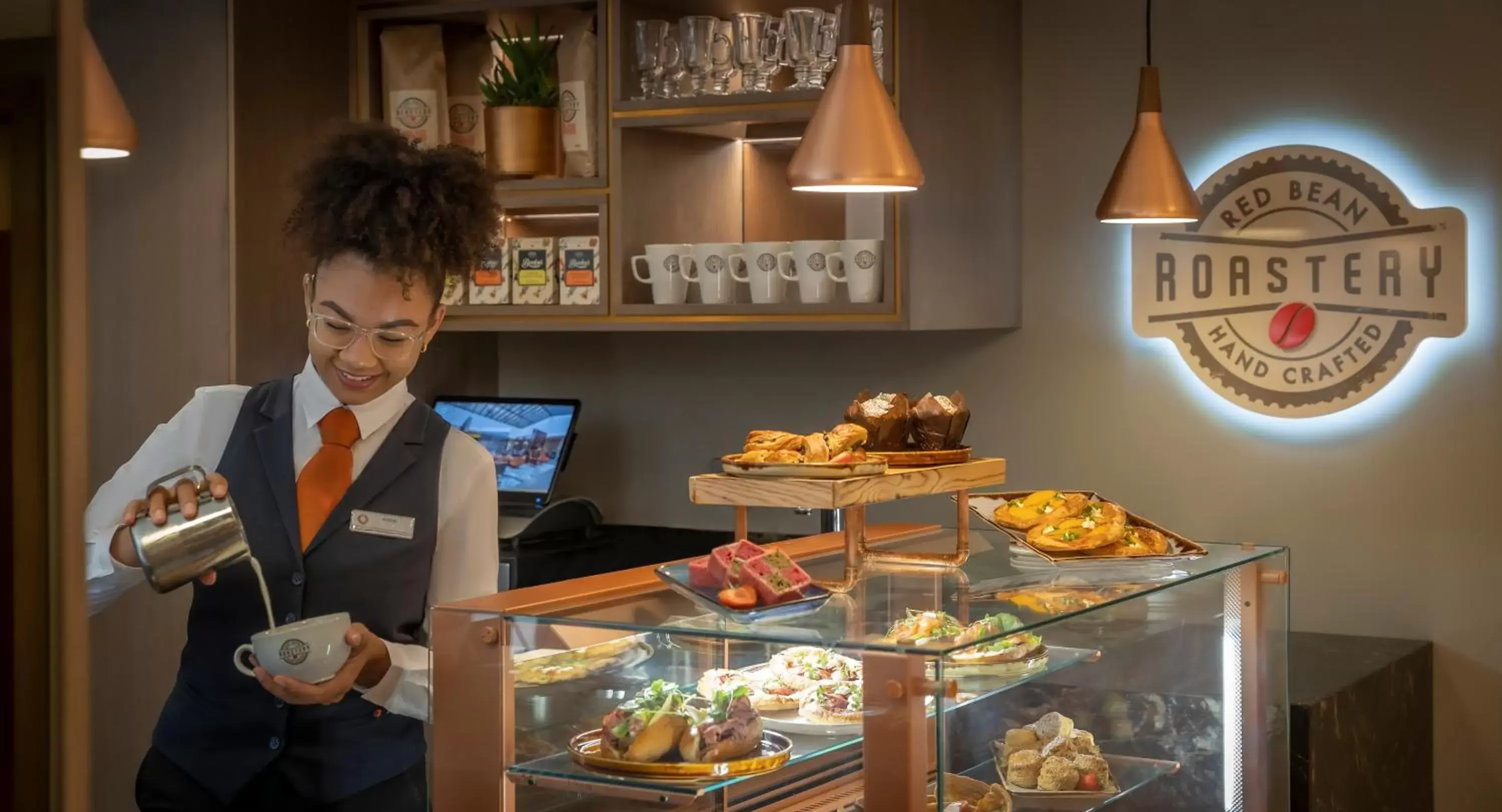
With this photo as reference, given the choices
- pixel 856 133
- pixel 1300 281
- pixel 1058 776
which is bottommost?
pixel 1058 776

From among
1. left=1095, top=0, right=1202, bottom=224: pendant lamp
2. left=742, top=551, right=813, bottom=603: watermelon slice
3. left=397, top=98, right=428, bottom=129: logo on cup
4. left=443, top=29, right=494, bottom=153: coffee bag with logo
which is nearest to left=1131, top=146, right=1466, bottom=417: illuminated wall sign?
left=1095, top=0, right=1202, bottom=224: pendant lamp

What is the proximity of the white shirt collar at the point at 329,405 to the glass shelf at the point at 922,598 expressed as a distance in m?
0.68

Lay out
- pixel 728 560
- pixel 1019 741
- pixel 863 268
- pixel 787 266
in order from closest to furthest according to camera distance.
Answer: pixel 728 560 < pixel 1019 741 < pixel 863 268 < pixel 787 266

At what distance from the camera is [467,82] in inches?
152

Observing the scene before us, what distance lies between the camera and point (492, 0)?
363 cm

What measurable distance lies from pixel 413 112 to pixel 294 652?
2083 millimetres

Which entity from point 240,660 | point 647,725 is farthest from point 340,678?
point 647,725

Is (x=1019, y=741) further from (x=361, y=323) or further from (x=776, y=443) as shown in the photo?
(x=361, y=323)

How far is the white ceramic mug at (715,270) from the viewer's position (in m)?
3.42

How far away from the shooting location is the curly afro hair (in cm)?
215

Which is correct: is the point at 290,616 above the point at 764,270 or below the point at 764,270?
below

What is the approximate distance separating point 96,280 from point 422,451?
1551 mm

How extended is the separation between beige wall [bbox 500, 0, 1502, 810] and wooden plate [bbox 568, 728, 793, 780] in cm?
209

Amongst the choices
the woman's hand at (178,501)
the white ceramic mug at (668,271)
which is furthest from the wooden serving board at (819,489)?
the white ceramic mug at (668,271)
